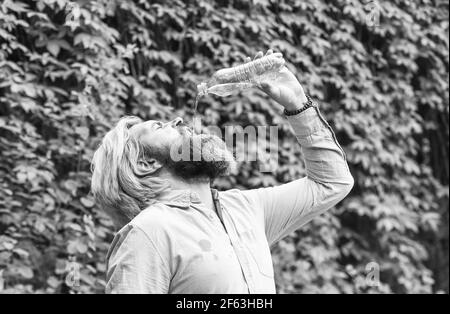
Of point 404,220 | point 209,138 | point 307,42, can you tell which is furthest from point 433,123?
point 209,138

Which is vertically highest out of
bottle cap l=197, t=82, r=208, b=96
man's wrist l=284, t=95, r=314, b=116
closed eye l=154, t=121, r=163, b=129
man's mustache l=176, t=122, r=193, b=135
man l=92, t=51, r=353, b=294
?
bottle cap l=197, t=82, r=208, b=96

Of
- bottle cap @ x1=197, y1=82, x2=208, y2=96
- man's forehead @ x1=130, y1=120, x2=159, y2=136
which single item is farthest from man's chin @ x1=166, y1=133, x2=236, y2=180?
bottle cap @ x1=197, y1=82, x2=208, y2=96

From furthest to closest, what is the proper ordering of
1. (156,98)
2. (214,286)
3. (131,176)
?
1. (156,98)
2. (131,176)
3. (214,286)

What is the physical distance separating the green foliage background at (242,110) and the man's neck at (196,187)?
159cm

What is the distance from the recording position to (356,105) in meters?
4.75

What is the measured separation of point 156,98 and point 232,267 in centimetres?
Answer: 238

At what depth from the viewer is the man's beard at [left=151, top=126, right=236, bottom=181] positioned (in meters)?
2.06

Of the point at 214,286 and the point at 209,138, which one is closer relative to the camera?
the point at 214,286

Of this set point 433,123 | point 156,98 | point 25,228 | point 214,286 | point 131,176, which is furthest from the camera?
point 433,123

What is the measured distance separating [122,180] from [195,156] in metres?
0.22

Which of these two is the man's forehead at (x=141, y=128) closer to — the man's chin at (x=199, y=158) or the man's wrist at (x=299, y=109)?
the man's chin at (x=199, y=158)

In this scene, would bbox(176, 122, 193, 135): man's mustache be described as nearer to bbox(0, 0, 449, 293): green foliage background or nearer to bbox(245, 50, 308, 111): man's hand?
bbox(245, 50, 308, 111): man's hand

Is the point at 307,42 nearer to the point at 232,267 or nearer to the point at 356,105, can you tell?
the point at 356,105
